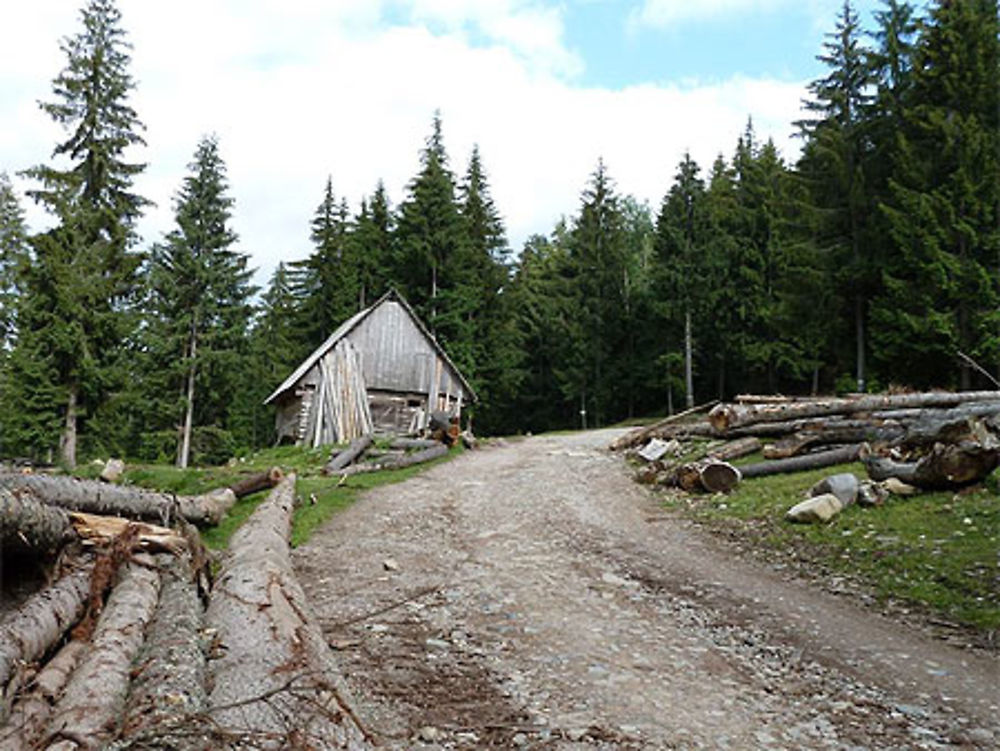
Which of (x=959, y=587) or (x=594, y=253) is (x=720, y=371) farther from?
(x=959, y=587)

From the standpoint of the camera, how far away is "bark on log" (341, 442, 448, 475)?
16484 millimetres

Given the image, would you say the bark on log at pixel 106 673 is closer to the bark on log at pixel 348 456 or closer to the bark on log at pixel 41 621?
the bark on log at pixel 41 621

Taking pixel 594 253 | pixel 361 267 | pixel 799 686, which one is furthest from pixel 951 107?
pixel 361 267

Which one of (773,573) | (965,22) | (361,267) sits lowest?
(773,573)

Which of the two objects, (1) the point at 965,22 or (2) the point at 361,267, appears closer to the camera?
(1) the point at 965,22

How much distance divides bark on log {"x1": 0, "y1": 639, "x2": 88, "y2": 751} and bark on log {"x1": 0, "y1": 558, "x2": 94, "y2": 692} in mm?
136

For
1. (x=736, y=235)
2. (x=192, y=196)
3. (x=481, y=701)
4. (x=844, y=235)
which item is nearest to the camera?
(x=481, y=701)

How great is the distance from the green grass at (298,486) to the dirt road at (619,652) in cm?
162

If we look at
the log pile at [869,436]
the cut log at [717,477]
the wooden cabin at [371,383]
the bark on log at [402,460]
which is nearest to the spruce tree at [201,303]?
the wooden cabin at [371,383]

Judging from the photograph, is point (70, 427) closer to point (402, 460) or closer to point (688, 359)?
point (402, 460)

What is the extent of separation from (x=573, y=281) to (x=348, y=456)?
1134 inches

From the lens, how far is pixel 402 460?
1742 centimetres

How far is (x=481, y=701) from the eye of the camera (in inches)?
159

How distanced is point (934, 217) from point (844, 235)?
17.0 ft
